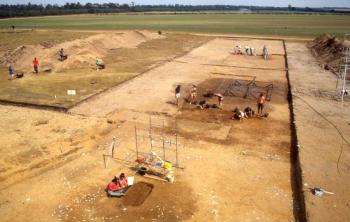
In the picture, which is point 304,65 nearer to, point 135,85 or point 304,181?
point 135,85

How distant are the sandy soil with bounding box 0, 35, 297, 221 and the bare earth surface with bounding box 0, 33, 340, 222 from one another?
0.14ft

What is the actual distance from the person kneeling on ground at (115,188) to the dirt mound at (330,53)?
2694 cm

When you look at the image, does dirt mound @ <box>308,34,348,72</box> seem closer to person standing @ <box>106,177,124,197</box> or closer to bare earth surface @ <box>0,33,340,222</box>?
bare earth surface @ <box>0,33,340,222</box>

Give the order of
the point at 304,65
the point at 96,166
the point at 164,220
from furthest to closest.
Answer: the point at 304,65 → the point at 96,166 → the point at 164,220

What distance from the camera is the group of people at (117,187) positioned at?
11297mm

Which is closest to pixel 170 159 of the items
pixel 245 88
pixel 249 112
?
pixel 249 112

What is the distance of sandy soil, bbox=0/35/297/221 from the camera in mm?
10609

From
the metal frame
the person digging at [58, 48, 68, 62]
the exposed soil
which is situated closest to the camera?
the exposed soil

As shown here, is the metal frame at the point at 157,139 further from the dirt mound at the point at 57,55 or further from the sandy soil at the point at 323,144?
the dirt mound at the point at 57,55

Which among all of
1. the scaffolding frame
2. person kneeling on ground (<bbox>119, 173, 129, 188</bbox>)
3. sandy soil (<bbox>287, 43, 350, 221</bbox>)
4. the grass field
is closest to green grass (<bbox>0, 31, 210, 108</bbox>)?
the scaffolding frame

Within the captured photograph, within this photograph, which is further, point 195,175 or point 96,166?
point 96,166

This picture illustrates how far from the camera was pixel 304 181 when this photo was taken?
11.7 m

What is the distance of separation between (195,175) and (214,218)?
2.66 m

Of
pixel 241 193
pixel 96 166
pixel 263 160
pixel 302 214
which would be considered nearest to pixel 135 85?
pixel 96 166
